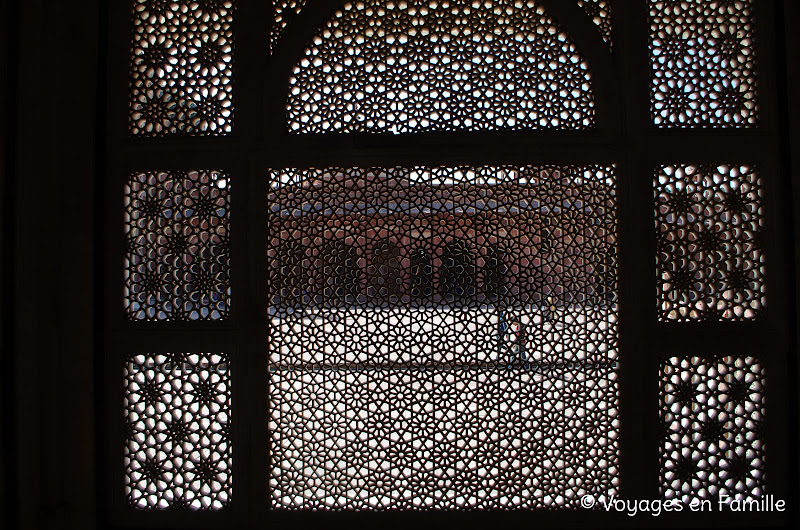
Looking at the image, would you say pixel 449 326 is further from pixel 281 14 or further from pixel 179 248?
pixel 281 14

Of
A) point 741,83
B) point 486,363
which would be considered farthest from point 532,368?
point 741,83

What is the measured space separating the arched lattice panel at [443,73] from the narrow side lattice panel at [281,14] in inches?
4.7

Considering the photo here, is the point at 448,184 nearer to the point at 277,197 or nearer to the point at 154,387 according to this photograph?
the point at 277,197

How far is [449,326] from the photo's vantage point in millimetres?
1842

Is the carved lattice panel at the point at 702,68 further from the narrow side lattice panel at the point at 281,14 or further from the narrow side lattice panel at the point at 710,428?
the narrow side lattice panel at the point at 281,14

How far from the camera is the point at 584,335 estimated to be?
73.1 inches

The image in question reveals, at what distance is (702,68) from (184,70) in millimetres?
1906

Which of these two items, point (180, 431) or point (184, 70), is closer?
point (180, 431)

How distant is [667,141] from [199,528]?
7.09 ft

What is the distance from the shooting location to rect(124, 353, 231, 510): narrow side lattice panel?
187cm

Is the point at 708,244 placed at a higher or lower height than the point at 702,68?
lower

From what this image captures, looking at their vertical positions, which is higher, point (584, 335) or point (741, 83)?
point (741, 83)

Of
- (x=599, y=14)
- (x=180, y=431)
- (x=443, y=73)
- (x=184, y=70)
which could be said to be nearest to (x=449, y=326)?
(x=443, y=73)

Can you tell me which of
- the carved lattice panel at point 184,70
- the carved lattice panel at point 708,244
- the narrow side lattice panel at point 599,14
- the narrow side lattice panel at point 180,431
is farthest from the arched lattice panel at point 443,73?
the narrow side lattice panel at point 180,431
